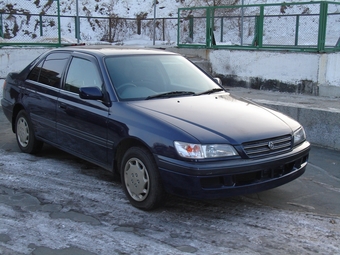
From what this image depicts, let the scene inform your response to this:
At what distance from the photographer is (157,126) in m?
4.08

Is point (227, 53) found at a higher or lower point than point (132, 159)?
higher

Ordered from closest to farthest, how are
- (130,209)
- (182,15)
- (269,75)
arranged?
(130,209) < (269,75) < (182,15)

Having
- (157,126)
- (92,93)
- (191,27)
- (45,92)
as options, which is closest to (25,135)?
(45,92)

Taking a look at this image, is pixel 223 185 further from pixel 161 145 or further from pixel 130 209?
pixel 130 209

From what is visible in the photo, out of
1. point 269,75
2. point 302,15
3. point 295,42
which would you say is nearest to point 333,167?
point 269,75

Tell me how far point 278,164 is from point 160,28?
18907 millimetres

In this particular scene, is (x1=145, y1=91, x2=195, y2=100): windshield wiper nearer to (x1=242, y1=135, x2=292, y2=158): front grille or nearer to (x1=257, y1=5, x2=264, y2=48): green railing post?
(x1=242, y1=135, x2=292, y2=158): front grille

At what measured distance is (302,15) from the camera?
460 inches

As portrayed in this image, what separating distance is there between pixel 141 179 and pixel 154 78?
1422 millimetres

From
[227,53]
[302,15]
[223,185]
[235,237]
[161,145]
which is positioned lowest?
[235,237]

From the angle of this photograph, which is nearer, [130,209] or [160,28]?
[130,209]

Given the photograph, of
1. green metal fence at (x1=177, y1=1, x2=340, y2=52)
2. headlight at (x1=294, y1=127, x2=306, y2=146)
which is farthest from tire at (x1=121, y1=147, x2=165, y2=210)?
green metal fence at (x1=177, y1=1, x2=340, y2=52)

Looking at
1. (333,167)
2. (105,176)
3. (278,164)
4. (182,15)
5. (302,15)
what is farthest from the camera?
(182,15)

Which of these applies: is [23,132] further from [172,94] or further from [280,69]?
[280,69]
